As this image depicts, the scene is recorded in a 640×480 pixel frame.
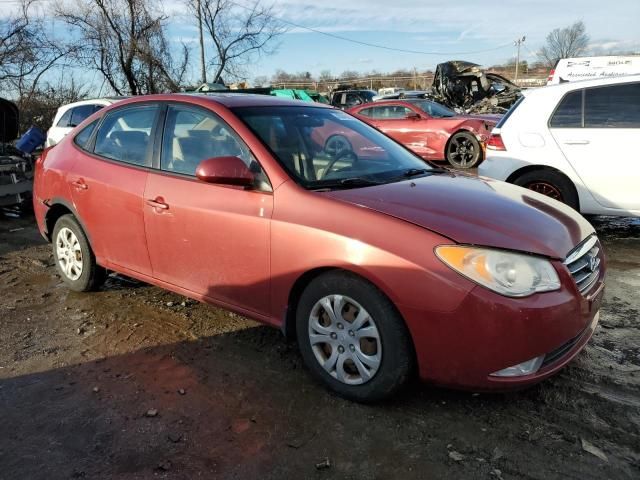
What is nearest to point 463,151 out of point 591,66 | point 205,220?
point 591,66

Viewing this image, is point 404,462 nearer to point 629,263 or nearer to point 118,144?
point 118,144

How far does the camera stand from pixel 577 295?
2.71m

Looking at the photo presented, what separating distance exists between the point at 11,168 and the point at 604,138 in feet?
25.4

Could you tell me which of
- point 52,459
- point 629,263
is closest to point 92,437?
point 52,459

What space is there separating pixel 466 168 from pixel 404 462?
976cm

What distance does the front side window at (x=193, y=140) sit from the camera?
11.5 ft

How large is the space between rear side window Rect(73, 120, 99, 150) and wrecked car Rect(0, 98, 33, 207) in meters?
3.87

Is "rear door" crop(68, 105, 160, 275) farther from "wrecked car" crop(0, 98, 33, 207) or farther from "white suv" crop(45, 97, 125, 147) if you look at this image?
"white suv" crop(45, 97, 125, 147)

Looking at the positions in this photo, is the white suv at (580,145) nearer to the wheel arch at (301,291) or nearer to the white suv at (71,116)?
the wheel arch at (301,291)

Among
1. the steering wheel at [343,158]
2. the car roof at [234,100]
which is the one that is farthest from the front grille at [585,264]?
the car roof at [234,100]

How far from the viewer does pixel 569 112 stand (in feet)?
19.7

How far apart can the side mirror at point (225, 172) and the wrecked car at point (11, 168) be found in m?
5.93

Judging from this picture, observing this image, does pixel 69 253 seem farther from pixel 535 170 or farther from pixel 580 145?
pixel 580 145

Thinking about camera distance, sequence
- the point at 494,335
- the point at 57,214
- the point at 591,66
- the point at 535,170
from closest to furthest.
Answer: the point at 494,335 → the point at 57,214 → the point at 535,170 → the point at 591,66
